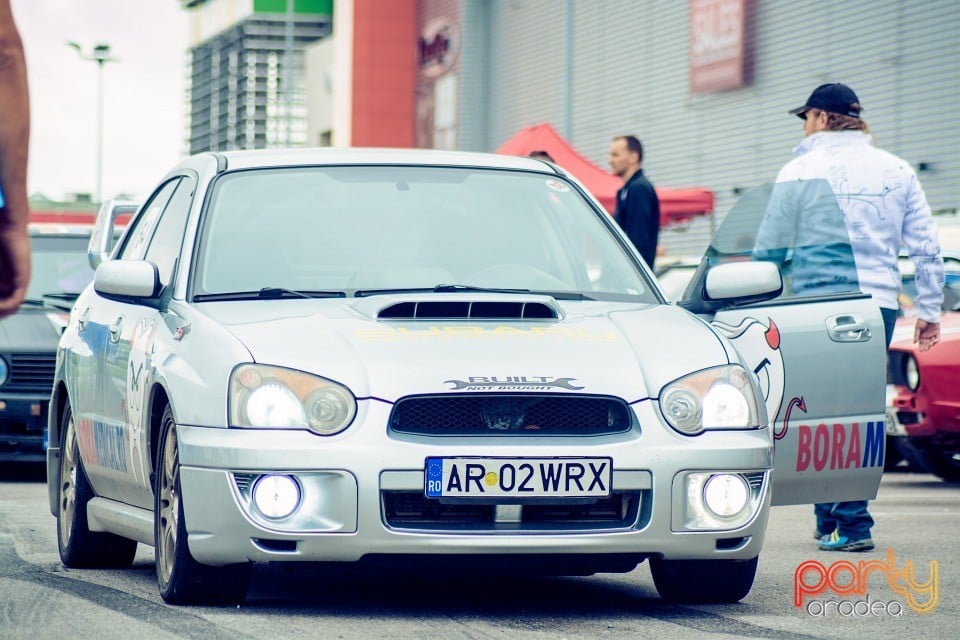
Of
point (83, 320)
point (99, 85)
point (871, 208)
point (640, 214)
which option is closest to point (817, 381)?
point (871, 208)

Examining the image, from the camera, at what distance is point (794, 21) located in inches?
1056

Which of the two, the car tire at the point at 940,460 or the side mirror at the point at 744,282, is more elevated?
the side mirror at the point at 744,282

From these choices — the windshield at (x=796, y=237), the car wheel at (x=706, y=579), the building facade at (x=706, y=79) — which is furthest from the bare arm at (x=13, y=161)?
the building facade at (x=706, y=79)

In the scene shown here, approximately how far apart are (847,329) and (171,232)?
2.47 meters

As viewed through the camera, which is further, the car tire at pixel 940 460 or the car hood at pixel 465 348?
the car tire at pixel 940 460

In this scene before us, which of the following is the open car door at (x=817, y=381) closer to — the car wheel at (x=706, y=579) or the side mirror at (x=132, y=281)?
the car wheel at (x=706, y=579)

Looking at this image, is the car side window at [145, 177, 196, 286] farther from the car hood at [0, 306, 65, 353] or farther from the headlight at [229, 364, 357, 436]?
the car hood at [0, 306, 65, 353]

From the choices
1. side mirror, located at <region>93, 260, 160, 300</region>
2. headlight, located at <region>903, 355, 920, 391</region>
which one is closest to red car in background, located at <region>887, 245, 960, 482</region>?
headlight, located at <region>903, 355, 920, 391</region>

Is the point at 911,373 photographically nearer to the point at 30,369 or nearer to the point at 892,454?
the point at 892,454

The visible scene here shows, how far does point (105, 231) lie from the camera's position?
8.69 metres

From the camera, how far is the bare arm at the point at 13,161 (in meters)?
3.24

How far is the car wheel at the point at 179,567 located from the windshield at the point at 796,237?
2.66 m

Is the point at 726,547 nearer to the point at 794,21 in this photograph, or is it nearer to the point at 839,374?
the point at 839,374

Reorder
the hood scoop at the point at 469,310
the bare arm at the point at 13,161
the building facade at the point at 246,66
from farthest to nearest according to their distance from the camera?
the building facade at the point at 246,66 < the hood scoop at the point at 469,310 < the bare arm at the point at 13,161
